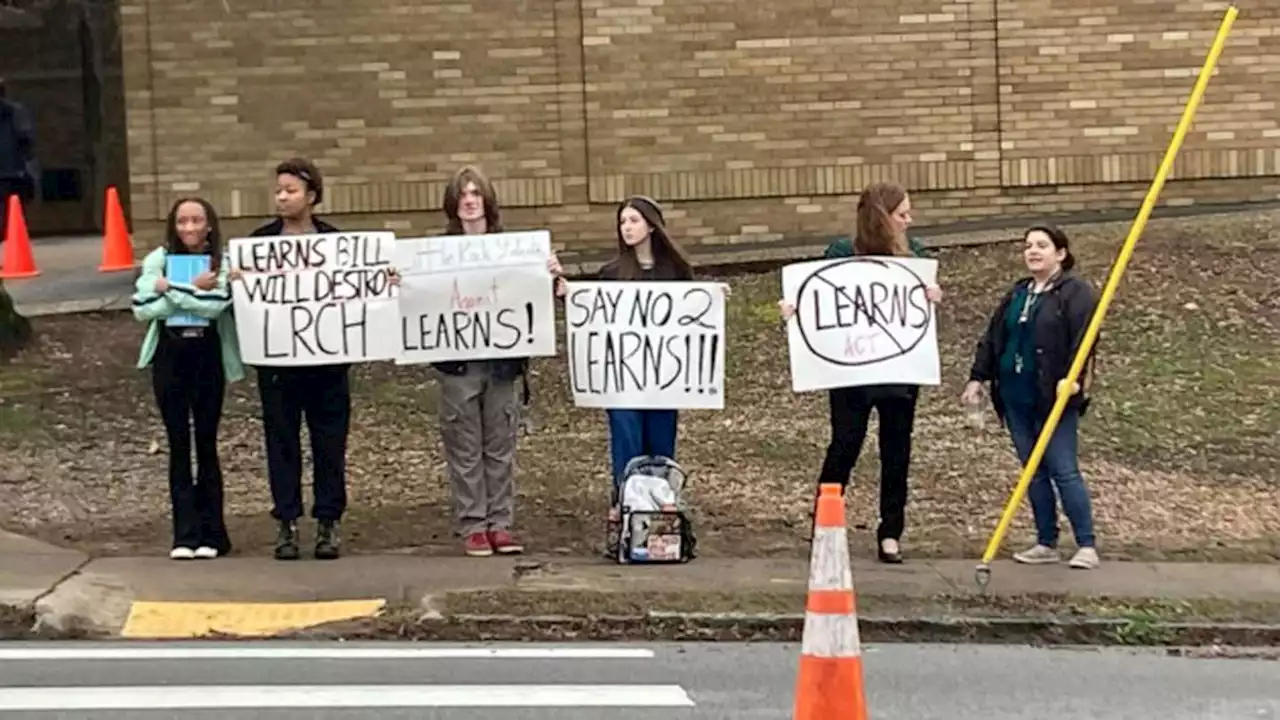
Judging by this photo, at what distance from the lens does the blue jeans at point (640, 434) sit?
8484 millimetres

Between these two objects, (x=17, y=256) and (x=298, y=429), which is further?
(x=17, y=256)

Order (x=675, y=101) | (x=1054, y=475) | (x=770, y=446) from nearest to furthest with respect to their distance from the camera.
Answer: (x=1054, y=475) → (x=770, y=446) → (x=675, y=101)

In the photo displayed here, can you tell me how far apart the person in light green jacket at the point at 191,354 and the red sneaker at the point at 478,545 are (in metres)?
1.17

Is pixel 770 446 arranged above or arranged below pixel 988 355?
below

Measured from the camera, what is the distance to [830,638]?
17.3 ft

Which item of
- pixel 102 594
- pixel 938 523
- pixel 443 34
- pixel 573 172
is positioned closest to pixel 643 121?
pixel 573 172

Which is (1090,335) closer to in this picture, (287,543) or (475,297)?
(475,297)

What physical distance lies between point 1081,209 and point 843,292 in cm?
763

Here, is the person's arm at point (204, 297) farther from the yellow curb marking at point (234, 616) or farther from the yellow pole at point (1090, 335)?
the yellow pole at point (1090, 335)

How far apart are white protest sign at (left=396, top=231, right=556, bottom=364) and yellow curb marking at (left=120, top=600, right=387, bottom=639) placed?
1.43m

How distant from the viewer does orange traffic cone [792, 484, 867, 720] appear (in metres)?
5.21

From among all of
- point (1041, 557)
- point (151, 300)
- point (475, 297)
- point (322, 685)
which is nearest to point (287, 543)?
point (151, 300)

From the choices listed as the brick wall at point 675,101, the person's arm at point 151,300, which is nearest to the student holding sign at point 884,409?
the person's arm at point 151,300

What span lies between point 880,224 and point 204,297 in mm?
3130
